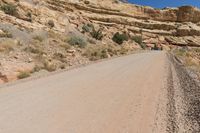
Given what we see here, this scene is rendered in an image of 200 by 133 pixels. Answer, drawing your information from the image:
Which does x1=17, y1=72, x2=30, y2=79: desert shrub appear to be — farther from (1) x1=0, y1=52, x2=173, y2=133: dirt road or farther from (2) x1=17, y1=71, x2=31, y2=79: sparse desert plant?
(1) x1=0, y1=52, x2=173, y2=133: dirt road

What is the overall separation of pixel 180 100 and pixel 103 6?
65.7 meters

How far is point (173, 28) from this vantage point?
257ft

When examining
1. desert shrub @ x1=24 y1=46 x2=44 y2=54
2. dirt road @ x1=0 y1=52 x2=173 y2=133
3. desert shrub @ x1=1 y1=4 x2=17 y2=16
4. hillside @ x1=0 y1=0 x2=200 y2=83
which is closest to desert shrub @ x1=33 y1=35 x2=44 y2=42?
hillside @ x1=0 y1=0 x2=200 y2=83

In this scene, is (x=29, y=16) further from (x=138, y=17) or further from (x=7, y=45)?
(x=138, y=17)

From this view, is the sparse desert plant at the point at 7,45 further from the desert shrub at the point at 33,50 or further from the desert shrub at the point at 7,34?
the desert shrub at the point at 7,34

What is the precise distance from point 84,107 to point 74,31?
30.2 m

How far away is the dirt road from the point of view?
20.4ft

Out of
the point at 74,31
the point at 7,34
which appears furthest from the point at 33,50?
the point at 74,31

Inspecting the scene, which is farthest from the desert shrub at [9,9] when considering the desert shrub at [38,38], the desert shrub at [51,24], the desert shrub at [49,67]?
the desert shrub at [49,67]

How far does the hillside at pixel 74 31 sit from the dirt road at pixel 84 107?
176 inches

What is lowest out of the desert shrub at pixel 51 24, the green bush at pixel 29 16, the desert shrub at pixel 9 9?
the desert shrub at pixel 51 24

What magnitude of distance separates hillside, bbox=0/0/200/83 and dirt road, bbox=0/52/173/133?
14.6ft

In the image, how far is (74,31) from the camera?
37531mm

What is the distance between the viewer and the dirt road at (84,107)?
20.4ft
